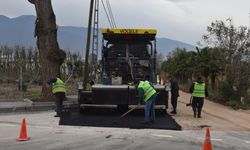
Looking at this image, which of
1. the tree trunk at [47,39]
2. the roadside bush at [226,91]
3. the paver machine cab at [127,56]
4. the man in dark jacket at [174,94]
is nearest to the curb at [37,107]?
the tree trunk at [47,39]

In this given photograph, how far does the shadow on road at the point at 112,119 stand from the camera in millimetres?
14688

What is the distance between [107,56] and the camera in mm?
18703

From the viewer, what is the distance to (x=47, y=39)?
68.8 ft

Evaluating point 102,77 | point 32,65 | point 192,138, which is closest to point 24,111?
point 102,77

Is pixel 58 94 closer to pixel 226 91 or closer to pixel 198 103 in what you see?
pixel 198 103

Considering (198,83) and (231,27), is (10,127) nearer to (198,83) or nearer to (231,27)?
(198,83)

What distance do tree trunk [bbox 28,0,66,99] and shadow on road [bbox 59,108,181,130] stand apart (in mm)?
3155

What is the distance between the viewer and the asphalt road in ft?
35.2

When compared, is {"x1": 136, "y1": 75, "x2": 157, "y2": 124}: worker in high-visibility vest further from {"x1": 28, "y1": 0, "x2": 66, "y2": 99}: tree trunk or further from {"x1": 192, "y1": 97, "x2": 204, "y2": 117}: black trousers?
{"x1": 28, "y1": 0, "x2": 66, "y2": 99}: tree trunk

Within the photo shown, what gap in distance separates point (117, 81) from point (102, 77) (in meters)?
0.65

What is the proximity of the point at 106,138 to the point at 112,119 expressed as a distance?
4282 mm


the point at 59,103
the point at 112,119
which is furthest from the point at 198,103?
the point at 59,103

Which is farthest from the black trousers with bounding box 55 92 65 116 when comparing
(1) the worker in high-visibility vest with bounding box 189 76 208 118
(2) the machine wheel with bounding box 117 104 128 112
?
(1) the worker in high-visibility vest with bounding box 189 76 208 118

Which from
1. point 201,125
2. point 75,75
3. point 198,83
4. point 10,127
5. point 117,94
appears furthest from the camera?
point 75,75
